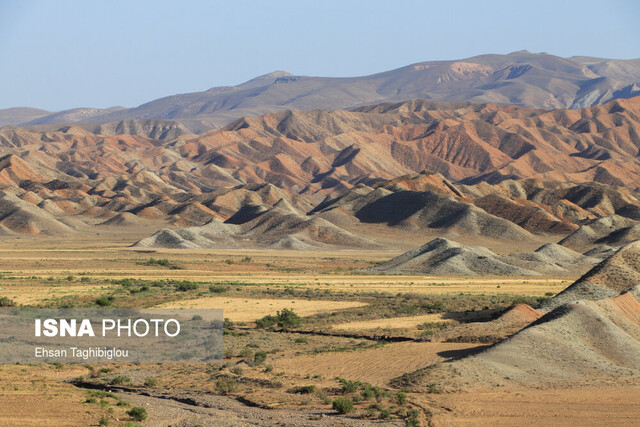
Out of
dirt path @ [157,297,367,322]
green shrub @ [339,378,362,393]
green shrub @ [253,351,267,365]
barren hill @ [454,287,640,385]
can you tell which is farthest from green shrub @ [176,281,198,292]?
green shrub @ [339,378,362,393]

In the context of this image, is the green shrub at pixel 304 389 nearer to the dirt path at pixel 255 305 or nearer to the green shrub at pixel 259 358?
the green shrub at pixel 259 358

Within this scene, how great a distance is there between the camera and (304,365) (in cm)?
3809

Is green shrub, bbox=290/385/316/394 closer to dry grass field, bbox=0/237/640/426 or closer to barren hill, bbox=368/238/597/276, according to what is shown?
dry grass field, bbox=0/237/640/426

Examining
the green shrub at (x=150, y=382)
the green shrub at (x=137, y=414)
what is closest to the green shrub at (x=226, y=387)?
the green shrub at (x=150, y=382)

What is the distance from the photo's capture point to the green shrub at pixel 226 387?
109ft

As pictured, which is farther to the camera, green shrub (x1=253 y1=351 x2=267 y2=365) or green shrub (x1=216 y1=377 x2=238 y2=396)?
green shrub (x1=253 y1=351 x2=267 y2=365)

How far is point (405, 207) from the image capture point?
161125 mm

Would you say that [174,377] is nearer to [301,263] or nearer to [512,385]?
[512,385]

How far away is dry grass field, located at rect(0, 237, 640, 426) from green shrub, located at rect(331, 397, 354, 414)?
0.20 metres

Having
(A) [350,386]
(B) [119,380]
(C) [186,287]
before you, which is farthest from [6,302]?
(A) [350,386]

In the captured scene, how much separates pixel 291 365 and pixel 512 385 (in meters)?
9.84

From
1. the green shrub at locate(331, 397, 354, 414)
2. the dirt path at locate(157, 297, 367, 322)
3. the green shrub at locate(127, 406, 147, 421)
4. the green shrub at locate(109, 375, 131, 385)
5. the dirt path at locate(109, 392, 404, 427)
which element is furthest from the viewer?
the dirt path at locate(157, 297, 367, 322)

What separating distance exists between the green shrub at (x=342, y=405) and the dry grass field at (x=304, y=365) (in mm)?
197

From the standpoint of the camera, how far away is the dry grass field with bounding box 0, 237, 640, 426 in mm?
29203
